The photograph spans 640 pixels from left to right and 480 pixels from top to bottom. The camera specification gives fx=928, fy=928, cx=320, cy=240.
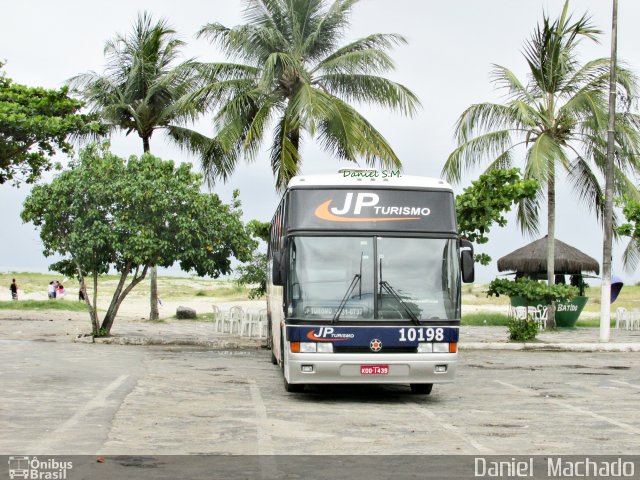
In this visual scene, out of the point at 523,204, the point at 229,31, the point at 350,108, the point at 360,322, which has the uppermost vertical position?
the point at 229,31

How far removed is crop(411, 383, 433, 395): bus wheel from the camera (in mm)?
14531

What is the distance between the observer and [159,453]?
888 cm

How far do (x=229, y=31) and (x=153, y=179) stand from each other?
20.2 feet

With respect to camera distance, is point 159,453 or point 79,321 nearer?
point 159,453

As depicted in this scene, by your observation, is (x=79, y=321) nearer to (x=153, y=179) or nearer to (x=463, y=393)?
(x=153, y=179)

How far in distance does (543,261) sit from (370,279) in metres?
27.7

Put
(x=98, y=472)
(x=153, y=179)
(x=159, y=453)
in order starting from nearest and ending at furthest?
(x=98, y=472) → (x=159, y=453) → (x=153, y=179)

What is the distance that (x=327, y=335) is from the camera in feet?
43.2

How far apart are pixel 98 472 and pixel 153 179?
1962 cm

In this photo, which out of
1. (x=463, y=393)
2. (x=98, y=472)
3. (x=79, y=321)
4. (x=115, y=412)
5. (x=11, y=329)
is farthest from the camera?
(x=79, y=321)

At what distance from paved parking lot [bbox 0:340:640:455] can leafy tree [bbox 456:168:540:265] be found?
22.3 feet

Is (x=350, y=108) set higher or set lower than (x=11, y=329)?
higher

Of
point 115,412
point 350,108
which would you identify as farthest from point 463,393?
point 350,108

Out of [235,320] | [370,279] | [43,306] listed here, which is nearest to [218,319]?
[235,320]
